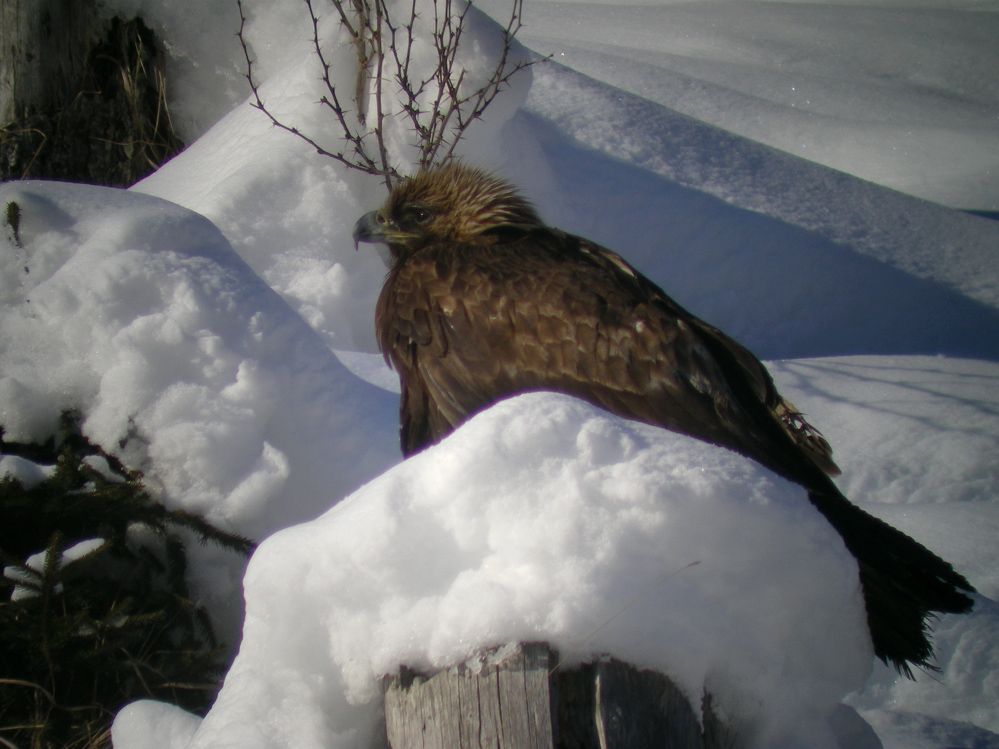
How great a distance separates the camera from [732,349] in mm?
2062

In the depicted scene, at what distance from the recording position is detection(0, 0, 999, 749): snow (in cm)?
114

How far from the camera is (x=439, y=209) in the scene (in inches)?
104

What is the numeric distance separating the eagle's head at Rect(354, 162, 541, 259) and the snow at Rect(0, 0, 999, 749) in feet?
1.75

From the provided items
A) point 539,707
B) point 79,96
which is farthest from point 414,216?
point 79,96

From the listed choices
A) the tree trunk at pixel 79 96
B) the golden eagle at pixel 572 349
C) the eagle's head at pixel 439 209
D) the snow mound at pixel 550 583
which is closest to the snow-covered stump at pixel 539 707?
the snow mound at pixel 550 583

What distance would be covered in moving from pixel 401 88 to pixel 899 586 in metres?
3.92

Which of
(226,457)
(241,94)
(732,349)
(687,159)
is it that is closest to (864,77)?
(687,159)

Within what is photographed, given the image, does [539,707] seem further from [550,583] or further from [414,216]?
[414,216]

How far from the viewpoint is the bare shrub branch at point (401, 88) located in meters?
3.98

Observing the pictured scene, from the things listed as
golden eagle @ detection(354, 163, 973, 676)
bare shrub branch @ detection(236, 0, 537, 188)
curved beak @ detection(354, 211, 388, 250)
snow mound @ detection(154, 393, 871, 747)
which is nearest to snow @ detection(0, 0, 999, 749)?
snow mound @ detection(154, 393, 871, 747)

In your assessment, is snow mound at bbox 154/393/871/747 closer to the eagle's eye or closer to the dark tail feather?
the dark tail feather

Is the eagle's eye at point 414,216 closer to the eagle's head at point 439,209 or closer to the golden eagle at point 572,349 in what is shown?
the eagle's head at point 439,209

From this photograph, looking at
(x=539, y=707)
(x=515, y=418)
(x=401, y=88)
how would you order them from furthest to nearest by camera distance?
(x=401, y=88)
(x=515, y=418)
(x=539, y=707)

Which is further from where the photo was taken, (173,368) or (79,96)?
(79,96)
